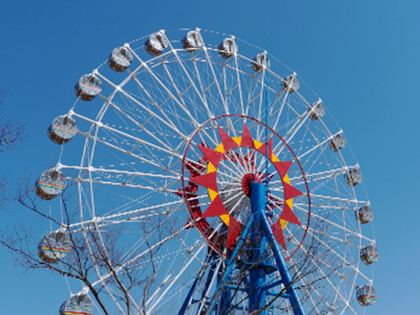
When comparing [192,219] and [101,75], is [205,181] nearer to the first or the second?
[192,219]

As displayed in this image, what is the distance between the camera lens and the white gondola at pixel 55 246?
39.7ft

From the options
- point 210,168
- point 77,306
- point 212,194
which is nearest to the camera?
point 77,306

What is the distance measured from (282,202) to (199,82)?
18.6 ft

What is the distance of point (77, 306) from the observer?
1270cm

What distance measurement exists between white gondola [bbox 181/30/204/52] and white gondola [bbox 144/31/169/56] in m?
0.85

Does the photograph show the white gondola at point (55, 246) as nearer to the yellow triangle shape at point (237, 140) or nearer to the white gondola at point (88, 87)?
the white gondola at point (88, 87)

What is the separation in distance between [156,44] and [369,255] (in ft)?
42.0

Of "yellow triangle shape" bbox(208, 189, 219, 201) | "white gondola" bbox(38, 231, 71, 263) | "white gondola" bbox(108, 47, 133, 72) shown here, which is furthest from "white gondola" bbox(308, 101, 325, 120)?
"white gondola" bbox(38, 231, 71, 263)

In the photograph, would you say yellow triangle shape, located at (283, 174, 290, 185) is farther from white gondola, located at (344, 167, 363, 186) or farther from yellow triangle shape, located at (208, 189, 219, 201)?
white gondola, located at (344, 167, 363, 186)

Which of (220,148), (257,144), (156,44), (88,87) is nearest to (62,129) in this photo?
(88,87)

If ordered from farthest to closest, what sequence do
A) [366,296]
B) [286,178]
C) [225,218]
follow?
[366,296] < [286,178] < [225,218]

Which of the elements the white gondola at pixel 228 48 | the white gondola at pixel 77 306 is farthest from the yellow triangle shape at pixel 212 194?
the white gondola at pixel 228 48

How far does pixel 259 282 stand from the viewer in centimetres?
1489

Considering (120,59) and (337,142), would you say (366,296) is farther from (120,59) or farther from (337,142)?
(120,59)
